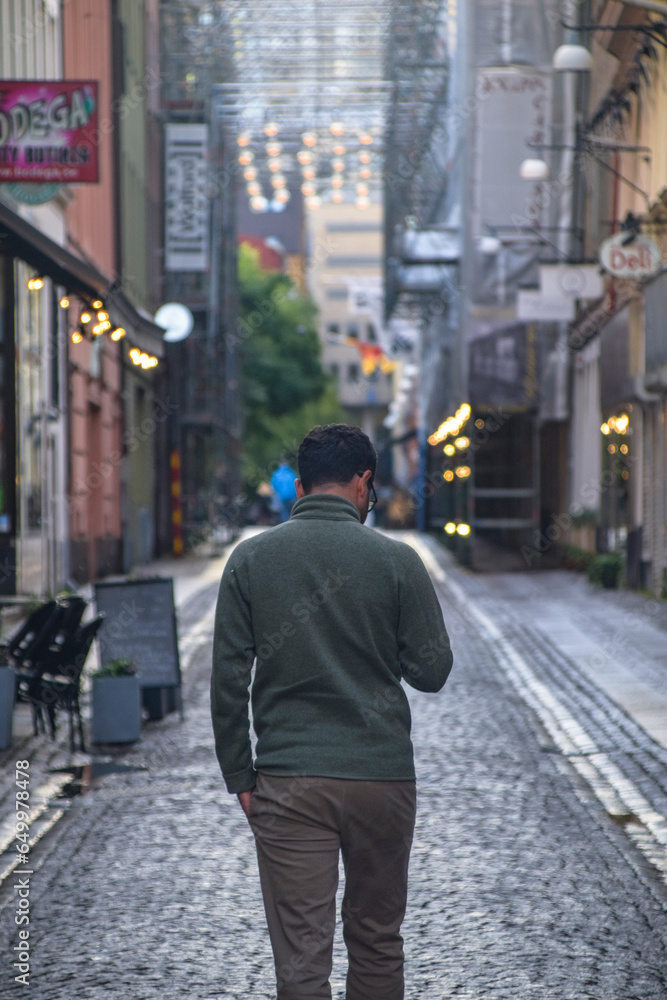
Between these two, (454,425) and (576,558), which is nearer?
(576,558)

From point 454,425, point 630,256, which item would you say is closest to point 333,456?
point 630,256

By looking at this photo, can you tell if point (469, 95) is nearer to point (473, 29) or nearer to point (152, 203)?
point (473, 29)

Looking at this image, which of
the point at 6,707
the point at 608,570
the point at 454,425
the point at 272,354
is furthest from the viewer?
the point at 272,354

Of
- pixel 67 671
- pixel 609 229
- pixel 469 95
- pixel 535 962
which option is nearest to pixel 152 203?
pixel 469 95

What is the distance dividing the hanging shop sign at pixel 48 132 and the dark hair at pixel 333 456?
8937mm

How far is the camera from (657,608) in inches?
734

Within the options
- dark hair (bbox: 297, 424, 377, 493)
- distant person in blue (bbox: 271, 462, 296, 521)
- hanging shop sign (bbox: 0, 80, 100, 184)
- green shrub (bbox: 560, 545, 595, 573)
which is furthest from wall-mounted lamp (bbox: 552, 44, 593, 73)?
distant person in blue (bbox: 271, 462, 296, 521)

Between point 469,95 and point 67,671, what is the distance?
20.7 m

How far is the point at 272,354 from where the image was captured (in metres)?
61.9

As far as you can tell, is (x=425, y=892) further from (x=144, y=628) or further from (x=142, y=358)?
(x=142, y=358)

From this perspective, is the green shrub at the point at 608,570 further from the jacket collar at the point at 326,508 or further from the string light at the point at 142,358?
the jacket collar at the point at 326,508

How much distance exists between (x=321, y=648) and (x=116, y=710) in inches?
256

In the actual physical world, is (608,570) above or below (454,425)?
below

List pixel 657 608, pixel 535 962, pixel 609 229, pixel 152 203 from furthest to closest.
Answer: pixel 152 203 < pixel 609 229 < pixel 657 608 < pixel 535 962
